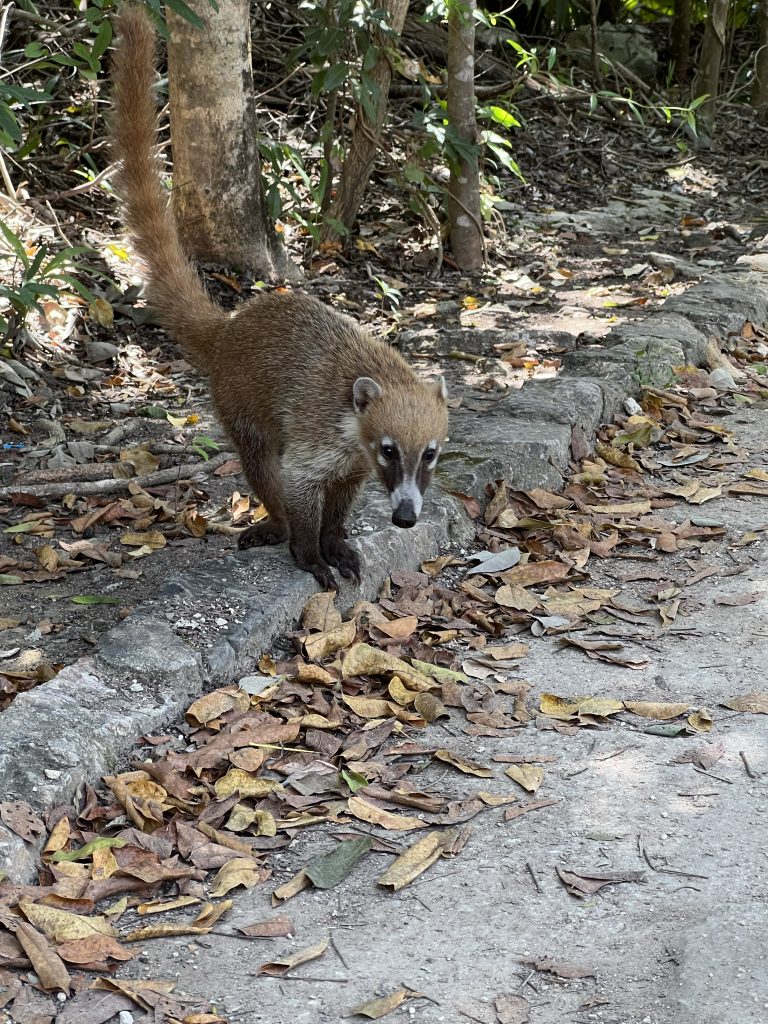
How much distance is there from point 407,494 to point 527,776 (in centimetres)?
111

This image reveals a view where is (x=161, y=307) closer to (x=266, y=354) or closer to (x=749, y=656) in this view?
(x=266, y=354)

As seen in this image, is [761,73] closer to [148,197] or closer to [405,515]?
[148,197]

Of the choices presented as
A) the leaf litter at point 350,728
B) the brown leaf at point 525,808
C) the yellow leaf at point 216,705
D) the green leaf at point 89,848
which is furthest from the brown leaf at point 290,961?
the yellow leaf at point 216,705

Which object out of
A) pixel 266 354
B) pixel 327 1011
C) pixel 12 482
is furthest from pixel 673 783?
pixel 12 482

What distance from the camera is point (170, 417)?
553 centimetres

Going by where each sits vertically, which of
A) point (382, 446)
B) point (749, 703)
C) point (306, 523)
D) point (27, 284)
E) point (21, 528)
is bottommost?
point (21, 528)

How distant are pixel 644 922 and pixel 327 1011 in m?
0.67

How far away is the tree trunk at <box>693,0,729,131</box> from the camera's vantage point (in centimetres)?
1123


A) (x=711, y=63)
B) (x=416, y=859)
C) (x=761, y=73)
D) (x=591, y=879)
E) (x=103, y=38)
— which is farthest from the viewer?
(x=761, y=73)

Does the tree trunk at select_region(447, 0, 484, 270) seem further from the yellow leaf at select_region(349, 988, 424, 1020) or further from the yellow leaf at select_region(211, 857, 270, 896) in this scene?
the yellow leaf at select_region(349, 988, 424, 1020)

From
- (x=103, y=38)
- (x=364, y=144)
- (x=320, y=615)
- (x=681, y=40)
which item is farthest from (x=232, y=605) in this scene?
(x=681, y=40)

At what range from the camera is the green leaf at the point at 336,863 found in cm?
261

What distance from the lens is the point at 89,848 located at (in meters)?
2.59

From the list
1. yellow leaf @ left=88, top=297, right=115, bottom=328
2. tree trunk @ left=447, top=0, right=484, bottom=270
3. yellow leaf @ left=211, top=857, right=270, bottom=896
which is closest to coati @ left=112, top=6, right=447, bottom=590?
yellow leaf @ left=211, top=857, right=270, bottom=896
